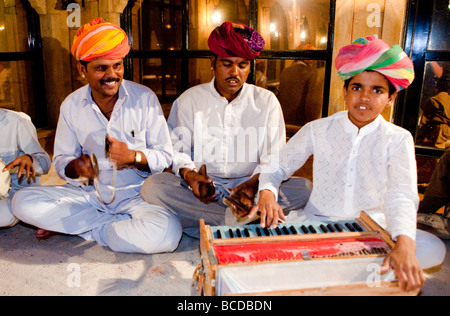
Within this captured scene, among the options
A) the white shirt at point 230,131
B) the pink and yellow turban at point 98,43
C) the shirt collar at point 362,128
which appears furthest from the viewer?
the white shirt at point 230,131

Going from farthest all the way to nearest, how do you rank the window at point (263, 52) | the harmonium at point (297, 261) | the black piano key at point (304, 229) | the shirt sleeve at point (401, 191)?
the window at point (263, 52) → the black piano key at point (304, 229) → the shirt sleeve at point (401, 191) → the harmonium at point (297, 261)

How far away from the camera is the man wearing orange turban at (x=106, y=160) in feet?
9.50

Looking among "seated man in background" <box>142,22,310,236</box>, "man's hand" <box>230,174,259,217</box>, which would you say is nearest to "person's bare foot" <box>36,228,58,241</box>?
"seated man in background" <box>142,22,310,236</box>

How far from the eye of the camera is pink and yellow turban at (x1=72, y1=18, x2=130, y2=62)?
2975 millimetres

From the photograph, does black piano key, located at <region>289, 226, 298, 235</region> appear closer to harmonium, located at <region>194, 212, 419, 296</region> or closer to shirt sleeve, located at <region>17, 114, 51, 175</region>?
harmonium, located at <region>194, 212, 419, 296</region>

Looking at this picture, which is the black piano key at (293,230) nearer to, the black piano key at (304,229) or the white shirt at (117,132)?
the black piano key at (304,229)

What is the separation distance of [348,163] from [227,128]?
1.14 m

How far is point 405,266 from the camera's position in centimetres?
168

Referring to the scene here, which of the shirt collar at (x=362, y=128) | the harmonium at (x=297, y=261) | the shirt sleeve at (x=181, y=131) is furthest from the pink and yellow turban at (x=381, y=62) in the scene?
the shirt sleeve at (x=181, y=131)

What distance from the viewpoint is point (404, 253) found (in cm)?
175

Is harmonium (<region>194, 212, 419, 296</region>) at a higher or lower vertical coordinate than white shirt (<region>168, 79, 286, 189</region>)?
lower

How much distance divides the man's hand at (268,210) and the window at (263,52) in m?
1.98

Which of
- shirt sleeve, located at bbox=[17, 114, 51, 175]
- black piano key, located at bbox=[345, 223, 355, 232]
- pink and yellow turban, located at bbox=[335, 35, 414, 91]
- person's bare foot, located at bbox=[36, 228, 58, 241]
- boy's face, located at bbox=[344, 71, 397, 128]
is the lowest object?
person's bare foot, located at bbox=[36, 228, 58, 241]

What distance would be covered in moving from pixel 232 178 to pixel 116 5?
125 inches
